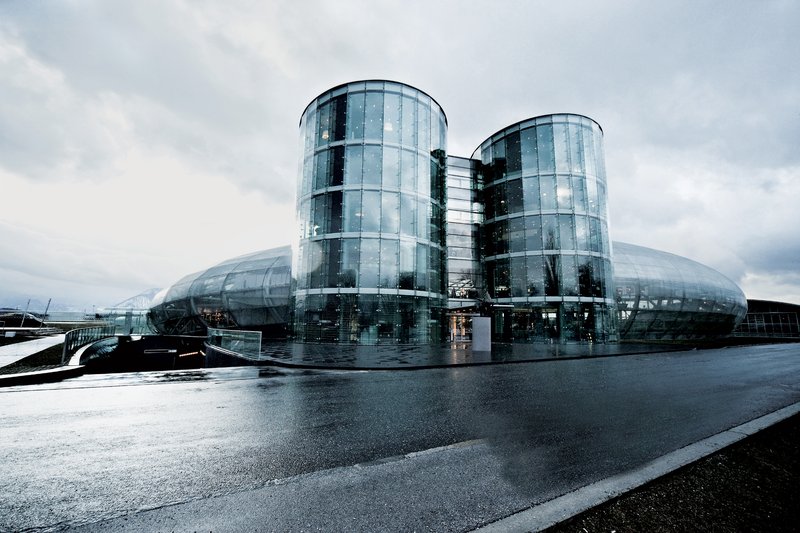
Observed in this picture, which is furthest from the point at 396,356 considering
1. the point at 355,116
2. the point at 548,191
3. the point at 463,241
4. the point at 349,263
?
the point at 548,191

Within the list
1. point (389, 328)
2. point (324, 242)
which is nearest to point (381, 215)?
point (324, 242)

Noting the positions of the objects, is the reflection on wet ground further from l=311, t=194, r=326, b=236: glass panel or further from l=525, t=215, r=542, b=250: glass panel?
l=525, t=215, r=542, b=250: glass panel

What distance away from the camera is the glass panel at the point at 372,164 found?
28016mm

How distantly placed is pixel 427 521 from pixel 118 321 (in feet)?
100

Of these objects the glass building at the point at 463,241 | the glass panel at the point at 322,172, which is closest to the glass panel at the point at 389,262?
the glass panel at the point at 322,172

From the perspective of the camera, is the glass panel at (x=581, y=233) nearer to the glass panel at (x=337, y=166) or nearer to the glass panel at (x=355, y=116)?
the glass panel at (x=355, y=116)

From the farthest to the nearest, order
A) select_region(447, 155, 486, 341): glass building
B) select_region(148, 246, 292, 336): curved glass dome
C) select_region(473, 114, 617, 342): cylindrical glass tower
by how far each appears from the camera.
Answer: select_region(447, 155, 486, 341): glass building → select_region(148, 246, 292, 336): curved glass dome → select_region(473, 114, 617, 342): cylindrical glass tower

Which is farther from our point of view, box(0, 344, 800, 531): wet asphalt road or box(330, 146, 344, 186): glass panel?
box(330, 146, 344, 186): glass panel

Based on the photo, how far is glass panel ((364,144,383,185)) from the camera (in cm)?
2802

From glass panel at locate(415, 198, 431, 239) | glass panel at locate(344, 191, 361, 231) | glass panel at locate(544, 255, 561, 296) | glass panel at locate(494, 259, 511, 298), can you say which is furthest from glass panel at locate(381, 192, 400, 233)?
glass panel at locate(544, 255, 561, 296)

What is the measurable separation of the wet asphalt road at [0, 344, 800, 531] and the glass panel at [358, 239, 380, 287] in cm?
1746

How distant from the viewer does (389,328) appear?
26.2 metres

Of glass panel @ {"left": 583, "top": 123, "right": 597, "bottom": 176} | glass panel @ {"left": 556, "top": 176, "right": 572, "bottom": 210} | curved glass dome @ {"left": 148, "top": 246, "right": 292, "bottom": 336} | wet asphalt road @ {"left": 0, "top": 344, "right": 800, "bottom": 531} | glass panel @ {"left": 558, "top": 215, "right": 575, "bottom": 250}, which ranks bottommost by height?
wet asphalt road @ {"left": 0, "top": 344, "right": 800, "bottom": 531}

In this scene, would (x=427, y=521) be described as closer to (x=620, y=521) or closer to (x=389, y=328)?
(x=620, y=521)
